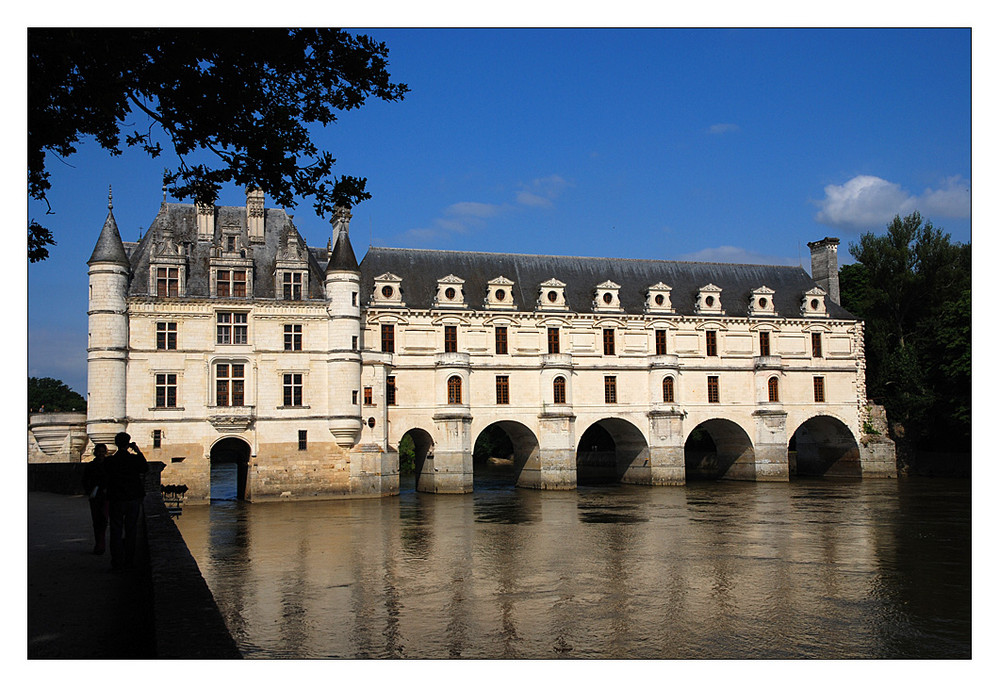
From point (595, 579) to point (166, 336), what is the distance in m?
23.3

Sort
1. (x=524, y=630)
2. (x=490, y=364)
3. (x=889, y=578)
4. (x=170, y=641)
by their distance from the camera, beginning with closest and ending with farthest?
1. (x=170, y=641)
2. (x=524, y=630)
3. (x=889, y=578)
4. (x=490, y=364)

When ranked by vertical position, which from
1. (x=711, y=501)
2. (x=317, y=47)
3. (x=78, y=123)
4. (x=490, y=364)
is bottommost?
(x=711, y=501)

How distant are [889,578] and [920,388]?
28594 millimetres

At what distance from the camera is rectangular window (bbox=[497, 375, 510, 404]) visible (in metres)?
39.3

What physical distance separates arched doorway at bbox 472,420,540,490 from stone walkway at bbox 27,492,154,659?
2795cm

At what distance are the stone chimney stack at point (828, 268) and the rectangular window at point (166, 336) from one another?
33.2m

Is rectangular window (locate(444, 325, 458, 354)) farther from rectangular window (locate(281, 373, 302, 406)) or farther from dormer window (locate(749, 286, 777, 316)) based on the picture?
dormer window (locate(749, 286, 777, 316))

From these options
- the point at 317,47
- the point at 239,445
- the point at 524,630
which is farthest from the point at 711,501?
the point at 317,47

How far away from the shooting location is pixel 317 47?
37.2 feet

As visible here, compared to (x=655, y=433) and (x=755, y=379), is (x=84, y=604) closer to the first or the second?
(x=655, y=433)

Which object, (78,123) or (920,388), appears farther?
(920,388)

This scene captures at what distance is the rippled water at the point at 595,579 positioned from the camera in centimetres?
1223

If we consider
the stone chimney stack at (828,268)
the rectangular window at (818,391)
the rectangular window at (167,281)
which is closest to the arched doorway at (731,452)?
the rectangular window at (818,391)

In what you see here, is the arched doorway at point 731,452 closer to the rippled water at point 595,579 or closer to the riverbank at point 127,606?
the rippled water at point 595,579
